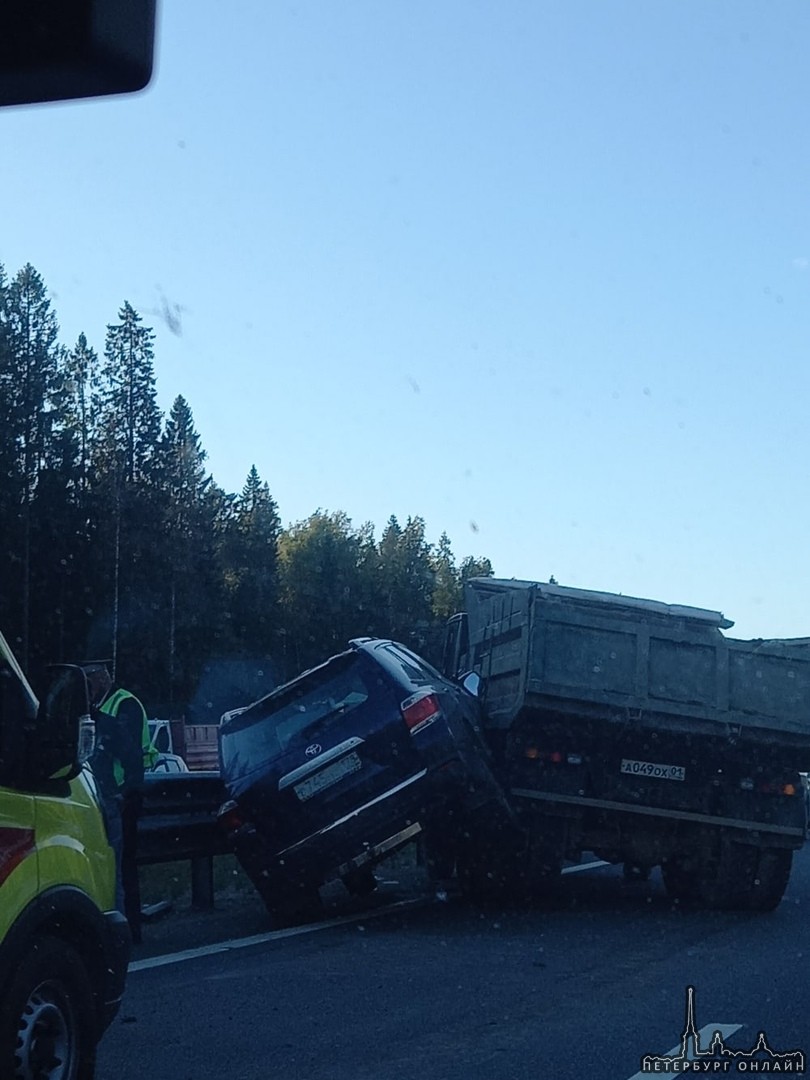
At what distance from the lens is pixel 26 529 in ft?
189

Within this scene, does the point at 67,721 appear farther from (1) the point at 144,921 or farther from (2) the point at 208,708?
(2) the point at 208,708

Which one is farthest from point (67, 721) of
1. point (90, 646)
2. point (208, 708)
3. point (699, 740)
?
point (208, 708)

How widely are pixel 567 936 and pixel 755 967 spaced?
167 centimetres

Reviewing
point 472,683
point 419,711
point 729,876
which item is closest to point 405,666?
point 419,711

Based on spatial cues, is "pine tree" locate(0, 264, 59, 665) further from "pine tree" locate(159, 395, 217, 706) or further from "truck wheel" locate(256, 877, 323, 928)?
"truck wheel" locate(256, 877, 323, 928)

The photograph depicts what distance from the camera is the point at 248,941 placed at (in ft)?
33.7

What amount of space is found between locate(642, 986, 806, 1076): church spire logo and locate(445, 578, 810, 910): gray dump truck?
203 inches

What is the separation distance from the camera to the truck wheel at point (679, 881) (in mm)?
12820

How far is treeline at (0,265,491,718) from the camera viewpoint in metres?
58.8

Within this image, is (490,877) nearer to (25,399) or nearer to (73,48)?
(73,48)

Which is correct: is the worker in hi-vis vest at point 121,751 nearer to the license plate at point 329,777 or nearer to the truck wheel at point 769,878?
the license plate at point 329,777

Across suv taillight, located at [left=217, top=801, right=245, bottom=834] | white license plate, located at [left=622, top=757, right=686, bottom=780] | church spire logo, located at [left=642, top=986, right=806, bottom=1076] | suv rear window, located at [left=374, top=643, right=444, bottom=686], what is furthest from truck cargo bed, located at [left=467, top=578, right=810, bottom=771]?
church spire logo, located at [left=642, top=986, right=806, bottom=1076]

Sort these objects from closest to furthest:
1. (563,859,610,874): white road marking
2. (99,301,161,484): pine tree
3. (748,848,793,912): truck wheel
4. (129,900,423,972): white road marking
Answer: (129,900,423,972): white road marking < (748,848,793,912): truck wheel < (563,859,610,874): white road marking < (99,301,161,484): pine tree

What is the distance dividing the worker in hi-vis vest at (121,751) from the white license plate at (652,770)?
382 centimetres
